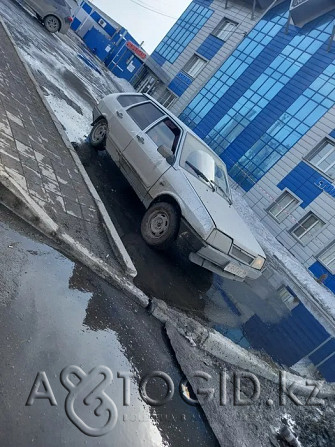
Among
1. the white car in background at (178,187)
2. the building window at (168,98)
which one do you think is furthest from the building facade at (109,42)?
the white car in background at (178,187)

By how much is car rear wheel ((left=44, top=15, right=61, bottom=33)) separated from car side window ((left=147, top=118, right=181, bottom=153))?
1540 centimetres

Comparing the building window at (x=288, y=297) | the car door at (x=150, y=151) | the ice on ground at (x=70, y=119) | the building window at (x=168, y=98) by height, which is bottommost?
the ice on ground at (x=70, y=119)

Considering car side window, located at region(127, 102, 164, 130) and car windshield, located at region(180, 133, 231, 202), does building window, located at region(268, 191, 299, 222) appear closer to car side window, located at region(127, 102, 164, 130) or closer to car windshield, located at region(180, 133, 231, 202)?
car windshield, located at region(180, 133, 231, 202)

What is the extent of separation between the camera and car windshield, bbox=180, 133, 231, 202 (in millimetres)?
5738

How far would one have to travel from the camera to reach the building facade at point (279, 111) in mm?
13297

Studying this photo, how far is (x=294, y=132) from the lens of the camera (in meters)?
14.5

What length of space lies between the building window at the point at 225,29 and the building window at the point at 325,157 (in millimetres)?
11048

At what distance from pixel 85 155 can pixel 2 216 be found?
12.5 ft

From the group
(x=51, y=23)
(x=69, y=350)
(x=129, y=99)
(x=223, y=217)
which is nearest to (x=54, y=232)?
(x=69, y=350)

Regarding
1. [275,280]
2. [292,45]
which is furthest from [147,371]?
[292,45]

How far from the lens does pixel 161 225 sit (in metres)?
5.23

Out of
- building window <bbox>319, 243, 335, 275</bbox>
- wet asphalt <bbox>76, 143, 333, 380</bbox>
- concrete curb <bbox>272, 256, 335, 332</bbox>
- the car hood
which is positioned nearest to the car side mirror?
the car hood

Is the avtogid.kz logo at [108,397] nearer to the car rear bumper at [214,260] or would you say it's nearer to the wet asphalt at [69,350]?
the wet asphalt at [69,350]

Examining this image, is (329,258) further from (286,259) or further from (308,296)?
(308,296)
